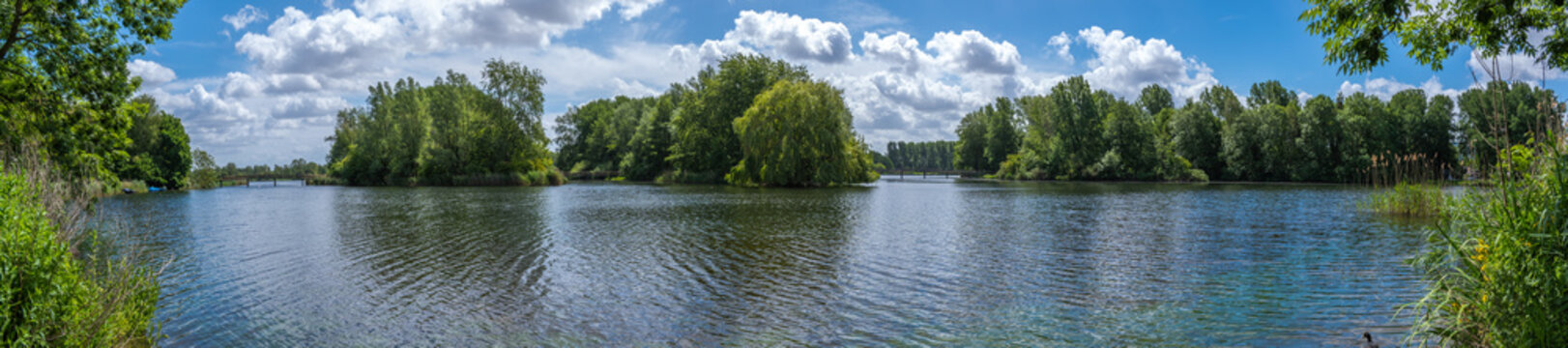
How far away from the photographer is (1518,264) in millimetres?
5242

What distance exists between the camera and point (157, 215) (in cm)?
2784

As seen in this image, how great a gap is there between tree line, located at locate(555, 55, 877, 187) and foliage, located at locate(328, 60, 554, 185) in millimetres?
13402

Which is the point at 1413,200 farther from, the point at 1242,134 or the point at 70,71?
the point at 1242,134

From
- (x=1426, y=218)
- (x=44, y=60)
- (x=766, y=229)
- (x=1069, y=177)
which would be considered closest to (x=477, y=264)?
(x=44, y=60)

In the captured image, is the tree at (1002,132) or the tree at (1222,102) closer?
the tree at (1222,102)

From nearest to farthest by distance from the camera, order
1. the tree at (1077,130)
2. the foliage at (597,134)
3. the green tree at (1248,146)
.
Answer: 1. the green tree at (1248,146)
2. the tree at (1077,130)
3. the foliage at (597,134)

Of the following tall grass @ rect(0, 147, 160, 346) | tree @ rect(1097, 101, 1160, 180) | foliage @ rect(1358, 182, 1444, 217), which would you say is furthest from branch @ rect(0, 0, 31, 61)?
tree @ rect(1097, 101, 1160, 180)

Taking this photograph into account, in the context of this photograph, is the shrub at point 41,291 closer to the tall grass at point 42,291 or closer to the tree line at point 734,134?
the tall grass at point 42,291

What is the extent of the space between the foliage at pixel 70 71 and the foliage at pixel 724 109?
56731 millimetres

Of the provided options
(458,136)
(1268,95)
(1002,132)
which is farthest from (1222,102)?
(458,136)

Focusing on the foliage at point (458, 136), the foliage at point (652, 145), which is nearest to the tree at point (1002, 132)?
the foliage at point (652, 145)

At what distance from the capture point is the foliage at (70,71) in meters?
10.4

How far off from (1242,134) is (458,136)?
76.8 m

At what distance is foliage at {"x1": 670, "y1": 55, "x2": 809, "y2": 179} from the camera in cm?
6850
